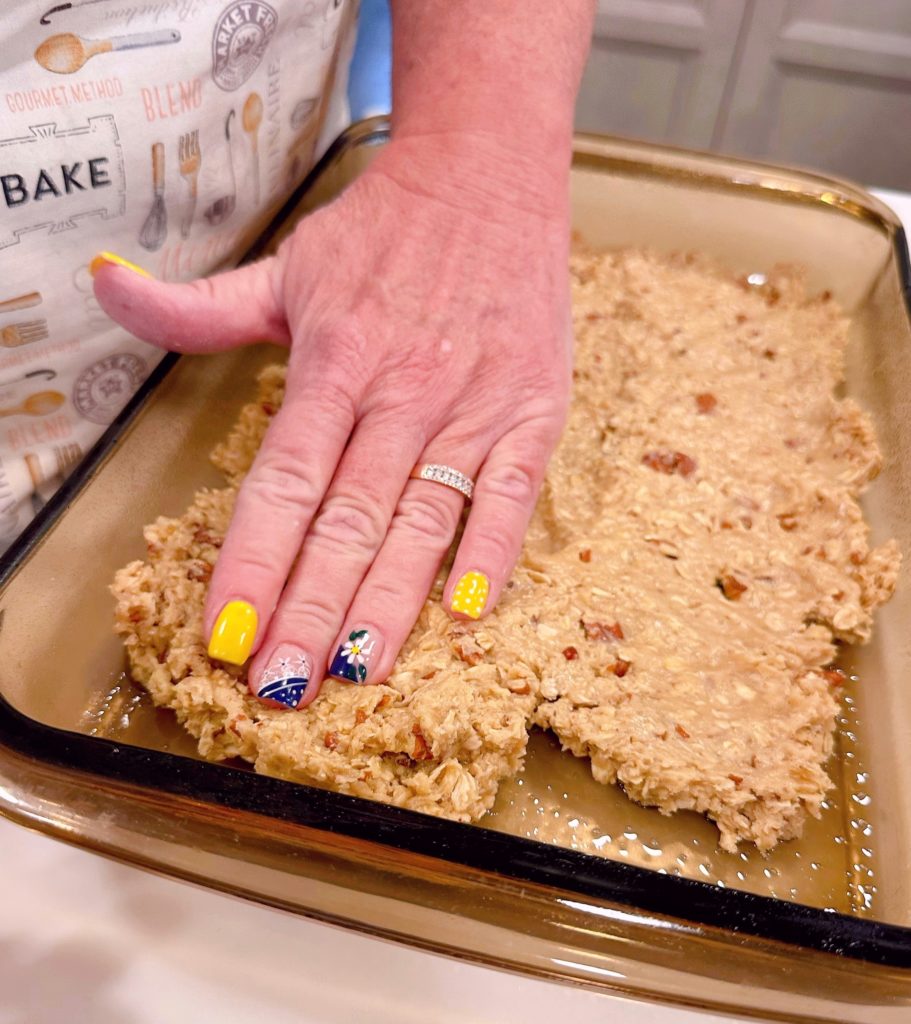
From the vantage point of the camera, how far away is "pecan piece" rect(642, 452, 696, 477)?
79 cm

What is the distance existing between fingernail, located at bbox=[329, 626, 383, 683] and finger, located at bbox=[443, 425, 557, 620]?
0.06 meters

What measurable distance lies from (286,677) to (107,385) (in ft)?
1.21

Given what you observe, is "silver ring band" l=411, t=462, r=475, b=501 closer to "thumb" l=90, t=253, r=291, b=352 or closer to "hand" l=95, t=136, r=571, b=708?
"hand" l=95, t=136, r=571, b=708

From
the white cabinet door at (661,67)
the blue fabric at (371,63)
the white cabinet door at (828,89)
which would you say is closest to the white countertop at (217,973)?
the blue fabric at (371,63)

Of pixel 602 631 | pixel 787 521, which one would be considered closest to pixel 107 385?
pixel 602 631

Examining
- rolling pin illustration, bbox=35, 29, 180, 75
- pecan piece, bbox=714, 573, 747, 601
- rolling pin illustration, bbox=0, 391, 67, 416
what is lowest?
pecan piece, bbox=714, 573, 747, 601

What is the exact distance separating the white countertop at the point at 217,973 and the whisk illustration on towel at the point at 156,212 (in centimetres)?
50

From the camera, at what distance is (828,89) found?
221cm

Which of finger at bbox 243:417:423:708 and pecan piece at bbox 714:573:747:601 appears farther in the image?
pecan piece at bbox 714:573:747:601

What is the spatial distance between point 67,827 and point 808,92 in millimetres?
2405

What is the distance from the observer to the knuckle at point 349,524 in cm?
63

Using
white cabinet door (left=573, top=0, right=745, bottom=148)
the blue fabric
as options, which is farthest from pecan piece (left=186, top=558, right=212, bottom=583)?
white cabinet door (left=573, top=0, right=745, bottom=148)

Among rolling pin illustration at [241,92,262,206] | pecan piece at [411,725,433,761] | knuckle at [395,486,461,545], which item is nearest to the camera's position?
pecan piece at [411,725,433,761]

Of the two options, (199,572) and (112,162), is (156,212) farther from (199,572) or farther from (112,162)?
(199,572)
